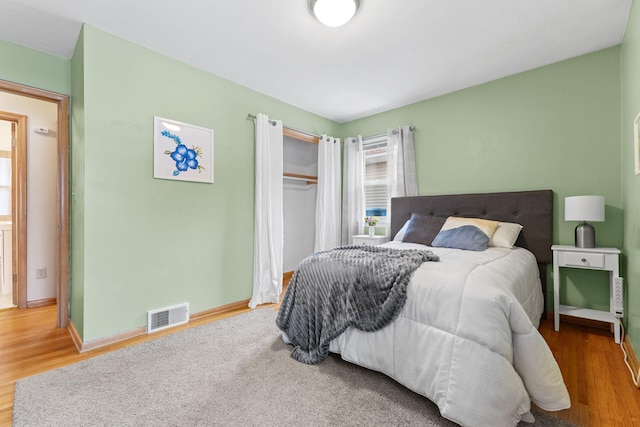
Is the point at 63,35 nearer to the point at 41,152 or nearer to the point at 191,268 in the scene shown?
the point at 41,152

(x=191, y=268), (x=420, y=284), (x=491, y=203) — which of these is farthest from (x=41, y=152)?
(x=491, y=203)

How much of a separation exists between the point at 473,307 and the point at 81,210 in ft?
9.01

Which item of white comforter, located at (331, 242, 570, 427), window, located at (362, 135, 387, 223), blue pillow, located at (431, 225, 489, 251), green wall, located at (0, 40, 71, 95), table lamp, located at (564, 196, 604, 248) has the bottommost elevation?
white comforter, located at (331, 242, 570, 427)

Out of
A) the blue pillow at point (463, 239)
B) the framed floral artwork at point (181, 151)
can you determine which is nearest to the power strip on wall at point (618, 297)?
the blue pillow at point (463, 239)

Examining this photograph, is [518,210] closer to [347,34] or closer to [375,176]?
[375,176]

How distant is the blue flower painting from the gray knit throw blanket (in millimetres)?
1499

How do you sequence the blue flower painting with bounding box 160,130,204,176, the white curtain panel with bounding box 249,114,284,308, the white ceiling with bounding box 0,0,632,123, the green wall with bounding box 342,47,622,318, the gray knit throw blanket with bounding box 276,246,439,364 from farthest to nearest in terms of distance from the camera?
the white curtain panel with bounding box 249,114,284,308, the blue flower painting with bounding box 160,130,204,176, the green wall with bounding box 342,47,622,318, the white ceiling with bounding box 0,0,632,123, the gray knit throw blanket with bounding box 276,246,439,364

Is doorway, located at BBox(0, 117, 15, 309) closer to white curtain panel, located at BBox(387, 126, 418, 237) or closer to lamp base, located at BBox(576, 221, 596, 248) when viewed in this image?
white curtain panel, located at BBox(387, 126, 418, 237)

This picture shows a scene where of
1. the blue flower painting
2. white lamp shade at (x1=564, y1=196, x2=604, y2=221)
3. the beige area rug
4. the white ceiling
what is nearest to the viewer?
the beige area rug

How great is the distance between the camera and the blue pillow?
243 centimetres

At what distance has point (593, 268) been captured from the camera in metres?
2.25

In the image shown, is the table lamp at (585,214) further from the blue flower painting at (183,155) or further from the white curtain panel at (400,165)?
the blue flower painting at (183,155)

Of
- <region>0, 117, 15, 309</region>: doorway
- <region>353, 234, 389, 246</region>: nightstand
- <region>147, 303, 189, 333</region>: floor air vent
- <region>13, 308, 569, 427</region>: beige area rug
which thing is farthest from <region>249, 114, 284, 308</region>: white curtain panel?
<region>0, 117, 15, 309</region>: doorway

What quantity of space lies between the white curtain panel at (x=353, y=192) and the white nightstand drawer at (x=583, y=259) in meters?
2.30
